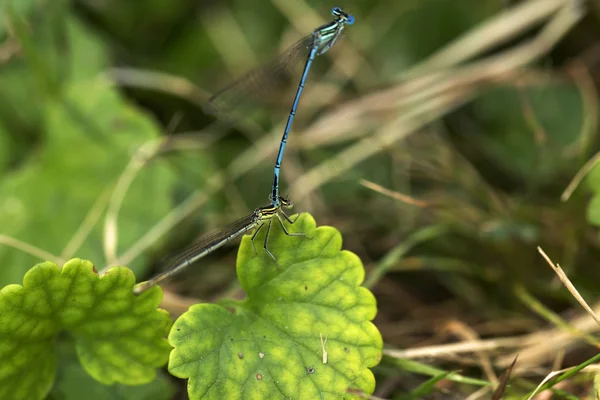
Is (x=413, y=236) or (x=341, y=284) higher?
(x=341, y=284)

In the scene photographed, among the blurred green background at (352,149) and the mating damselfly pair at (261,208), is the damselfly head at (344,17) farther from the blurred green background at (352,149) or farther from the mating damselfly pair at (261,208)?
the blurred green background at (352,149)

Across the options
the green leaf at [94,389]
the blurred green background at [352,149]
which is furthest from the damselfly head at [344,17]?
the green leaf at [94,389]

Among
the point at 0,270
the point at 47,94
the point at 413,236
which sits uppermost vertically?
the point at 47,94

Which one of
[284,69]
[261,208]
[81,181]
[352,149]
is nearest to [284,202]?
[261,208]

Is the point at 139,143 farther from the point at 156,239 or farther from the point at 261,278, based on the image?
the point at 261,278

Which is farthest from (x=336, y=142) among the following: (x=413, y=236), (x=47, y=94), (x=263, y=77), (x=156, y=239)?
(x=47, y=94)

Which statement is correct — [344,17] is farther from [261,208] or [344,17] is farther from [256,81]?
[261,208]
